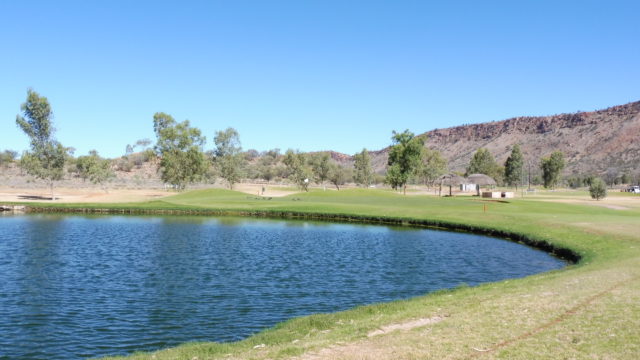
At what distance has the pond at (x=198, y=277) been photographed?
1648 cm

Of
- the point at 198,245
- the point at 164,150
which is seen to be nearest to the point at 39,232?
the point at 198,245

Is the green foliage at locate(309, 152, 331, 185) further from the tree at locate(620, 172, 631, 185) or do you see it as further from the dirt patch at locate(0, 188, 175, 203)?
the tree at locate(620, 172, 631, 185)

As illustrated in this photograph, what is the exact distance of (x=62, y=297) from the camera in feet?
68.1

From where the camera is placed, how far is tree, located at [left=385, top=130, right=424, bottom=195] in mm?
102812

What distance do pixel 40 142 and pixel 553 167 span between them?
463ft

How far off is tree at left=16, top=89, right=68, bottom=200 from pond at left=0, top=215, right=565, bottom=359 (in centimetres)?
4287

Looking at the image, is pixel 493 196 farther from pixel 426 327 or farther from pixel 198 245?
pixel 426 327

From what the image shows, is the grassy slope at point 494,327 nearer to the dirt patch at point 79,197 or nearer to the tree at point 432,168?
the dirt patch at point 79,197

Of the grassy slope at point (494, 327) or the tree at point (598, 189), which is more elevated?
the tree at point (598, 189)

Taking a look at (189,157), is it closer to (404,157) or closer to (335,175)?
(404,157)

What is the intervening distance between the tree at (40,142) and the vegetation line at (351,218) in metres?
18.5

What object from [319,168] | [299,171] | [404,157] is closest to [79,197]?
[299,171]

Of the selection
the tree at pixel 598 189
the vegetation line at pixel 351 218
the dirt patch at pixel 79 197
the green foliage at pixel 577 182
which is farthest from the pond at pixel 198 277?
the green foliage at pixel 577 182

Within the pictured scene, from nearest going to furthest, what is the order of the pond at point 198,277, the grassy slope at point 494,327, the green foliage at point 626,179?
1. the grassy slope at point 494,327
2. the pond at point 198,277
3. the green foliage at point 626,179
